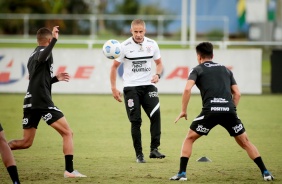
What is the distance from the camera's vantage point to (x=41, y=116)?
11227 millimetres

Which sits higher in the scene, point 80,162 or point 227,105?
point 227,105

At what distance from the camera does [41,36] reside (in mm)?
11188

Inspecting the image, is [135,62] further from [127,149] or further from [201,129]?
[201,129]

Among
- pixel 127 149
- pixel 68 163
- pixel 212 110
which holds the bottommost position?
pixel 127 149

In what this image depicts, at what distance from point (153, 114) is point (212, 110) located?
2.62 metres

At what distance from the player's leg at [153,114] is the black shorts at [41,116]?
228cm

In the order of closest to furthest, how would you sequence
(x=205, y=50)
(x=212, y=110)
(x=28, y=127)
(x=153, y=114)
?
(x=212, y=110) → (x=205, y=50) → (x=28, y=127) → (x=153, y=114)

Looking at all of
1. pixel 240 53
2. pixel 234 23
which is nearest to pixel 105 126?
pixel 240 53

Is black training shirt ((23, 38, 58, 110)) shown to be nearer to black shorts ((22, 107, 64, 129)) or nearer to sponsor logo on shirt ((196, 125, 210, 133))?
black shorts ((22, 107, 64, 129))

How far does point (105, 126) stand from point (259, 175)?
23.2 ft

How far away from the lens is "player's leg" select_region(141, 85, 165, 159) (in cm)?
1295

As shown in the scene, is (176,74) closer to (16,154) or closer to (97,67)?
(97,67)

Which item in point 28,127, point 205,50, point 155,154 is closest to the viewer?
point 205,50

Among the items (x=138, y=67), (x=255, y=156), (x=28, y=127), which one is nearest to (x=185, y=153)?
(x=255, y=156)
